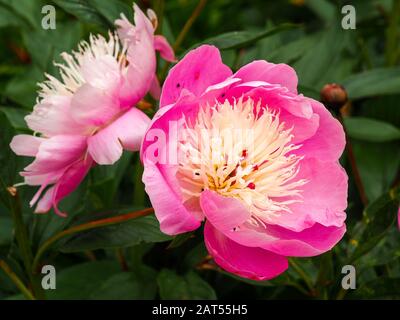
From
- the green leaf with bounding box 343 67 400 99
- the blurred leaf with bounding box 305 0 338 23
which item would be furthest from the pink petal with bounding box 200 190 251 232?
the blurred leaf with bounding box 305 0 338 23

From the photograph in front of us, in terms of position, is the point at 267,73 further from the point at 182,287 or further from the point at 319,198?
the point at 182,287

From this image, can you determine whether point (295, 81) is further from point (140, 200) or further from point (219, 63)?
point (140, 200)

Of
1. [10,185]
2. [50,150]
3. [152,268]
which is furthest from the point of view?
[152,268]

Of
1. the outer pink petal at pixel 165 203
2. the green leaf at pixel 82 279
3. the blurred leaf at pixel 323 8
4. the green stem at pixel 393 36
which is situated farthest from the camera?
the blurred leaf at pixel 323 8

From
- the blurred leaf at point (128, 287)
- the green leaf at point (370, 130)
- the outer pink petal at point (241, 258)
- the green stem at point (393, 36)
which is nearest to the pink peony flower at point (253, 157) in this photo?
the outer pink petal at point (241, 258)

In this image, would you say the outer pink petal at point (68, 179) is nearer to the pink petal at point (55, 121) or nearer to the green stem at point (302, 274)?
the pink petal at point (55, 121)

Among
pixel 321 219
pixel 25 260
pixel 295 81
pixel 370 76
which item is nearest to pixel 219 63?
pixel 295 81
